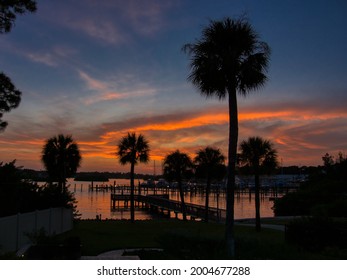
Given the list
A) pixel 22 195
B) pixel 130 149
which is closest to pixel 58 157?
pixel 130 149

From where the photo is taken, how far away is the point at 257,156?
36.7 meters

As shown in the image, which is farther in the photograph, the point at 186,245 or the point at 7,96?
the point at 7,96

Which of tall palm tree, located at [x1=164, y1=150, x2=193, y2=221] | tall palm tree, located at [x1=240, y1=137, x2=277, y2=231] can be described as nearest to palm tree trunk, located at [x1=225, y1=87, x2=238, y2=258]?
tall palm tree, located at [x1=240, y1=137, x2=277, y2=231]

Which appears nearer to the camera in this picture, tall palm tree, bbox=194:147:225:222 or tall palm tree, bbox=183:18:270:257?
tall palm tree, bbox=183:18:270:257

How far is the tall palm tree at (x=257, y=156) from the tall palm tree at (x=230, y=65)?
1703 cm

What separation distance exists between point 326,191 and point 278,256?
184 ft

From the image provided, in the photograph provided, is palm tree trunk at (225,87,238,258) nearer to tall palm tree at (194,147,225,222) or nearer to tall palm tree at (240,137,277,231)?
tall palm tree at (240,137,277,231)

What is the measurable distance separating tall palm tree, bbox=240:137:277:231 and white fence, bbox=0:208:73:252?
16.9m

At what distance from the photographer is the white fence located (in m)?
19.1

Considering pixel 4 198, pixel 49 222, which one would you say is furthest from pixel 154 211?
pixel 4 198

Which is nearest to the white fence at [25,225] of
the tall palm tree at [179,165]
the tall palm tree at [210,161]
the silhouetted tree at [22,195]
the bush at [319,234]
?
the silhouetted tree at [22,195]

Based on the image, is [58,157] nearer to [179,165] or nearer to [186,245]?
[179,165]

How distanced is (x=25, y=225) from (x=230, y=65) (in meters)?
14.1

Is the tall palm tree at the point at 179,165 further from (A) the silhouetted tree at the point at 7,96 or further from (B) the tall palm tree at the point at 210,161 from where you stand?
(A) the silhouetted tree at the point at 7,96
